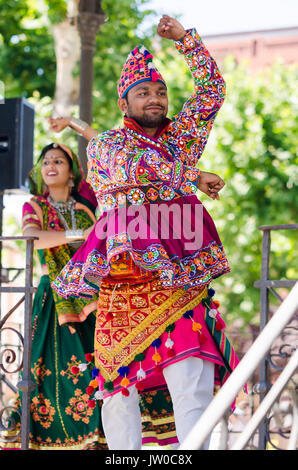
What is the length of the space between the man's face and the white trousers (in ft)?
3.20

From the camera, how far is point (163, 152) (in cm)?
283

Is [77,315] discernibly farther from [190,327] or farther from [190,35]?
[190,35]

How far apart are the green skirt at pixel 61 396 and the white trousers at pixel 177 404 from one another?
117cm

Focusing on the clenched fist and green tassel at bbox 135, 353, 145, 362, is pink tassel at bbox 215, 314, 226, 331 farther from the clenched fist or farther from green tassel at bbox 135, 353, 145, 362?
the clenched fist

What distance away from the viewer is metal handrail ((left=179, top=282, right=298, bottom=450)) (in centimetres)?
183

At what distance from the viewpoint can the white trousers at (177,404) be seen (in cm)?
265

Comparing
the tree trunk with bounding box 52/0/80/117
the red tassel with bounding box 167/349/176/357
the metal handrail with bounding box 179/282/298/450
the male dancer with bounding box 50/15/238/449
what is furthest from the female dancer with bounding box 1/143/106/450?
the tree trunk with bounding box 52/0/80/117

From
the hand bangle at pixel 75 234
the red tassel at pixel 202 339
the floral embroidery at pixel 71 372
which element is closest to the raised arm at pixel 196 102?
the red tassel at pixel 202 339

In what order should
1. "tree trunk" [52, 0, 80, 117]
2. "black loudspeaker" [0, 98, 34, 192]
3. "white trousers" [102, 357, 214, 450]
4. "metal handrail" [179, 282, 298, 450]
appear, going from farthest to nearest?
"tree trunk" [52, 0, 80, 117]
"black loudspeaker" [0, 98, 34, 192]
"white trousers" [102, 357, 214, 450]
"metal handrail" [179, 282, 298, 450]

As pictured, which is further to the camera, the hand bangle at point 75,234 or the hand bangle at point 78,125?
the hand bangle at point 75,234

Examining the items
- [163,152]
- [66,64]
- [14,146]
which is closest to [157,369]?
[163,152]

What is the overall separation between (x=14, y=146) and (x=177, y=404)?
288 cm

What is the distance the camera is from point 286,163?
13.0 m

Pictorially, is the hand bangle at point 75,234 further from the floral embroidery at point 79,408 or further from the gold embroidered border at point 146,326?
the gold embroidered border at point 146,326
